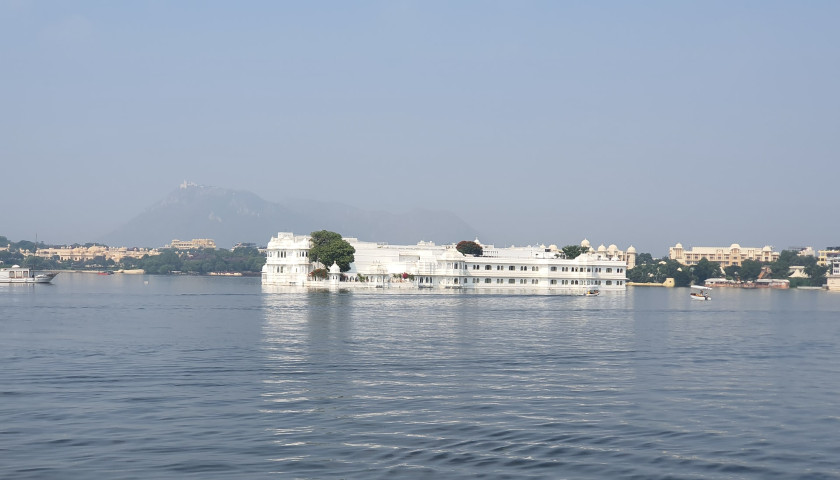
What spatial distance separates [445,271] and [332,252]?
15914mm

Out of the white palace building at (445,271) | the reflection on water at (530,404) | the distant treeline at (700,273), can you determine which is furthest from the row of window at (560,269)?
the reflection on water at (530,404)

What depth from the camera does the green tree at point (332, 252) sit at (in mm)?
107438

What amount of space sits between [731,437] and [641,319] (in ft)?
130

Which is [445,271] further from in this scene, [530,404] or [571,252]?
[530,404]

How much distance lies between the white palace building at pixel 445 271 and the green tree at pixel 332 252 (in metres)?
1.55

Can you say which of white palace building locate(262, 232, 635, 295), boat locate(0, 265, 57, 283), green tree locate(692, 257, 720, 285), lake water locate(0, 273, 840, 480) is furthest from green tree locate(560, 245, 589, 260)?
lake water locate(0, 273, 840, 480)

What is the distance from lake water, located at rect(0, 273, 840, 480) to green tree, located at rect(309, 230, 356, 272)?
215 feet

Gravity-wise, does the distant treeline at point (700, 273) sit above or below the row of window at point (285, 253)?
below

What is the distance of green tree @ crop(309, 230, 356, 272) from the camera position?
107438 millimetres

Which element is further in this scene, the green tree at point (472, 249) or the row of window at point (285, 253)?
the green tree at point (472, 249)

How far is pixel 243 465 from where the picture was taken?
15.1 metres

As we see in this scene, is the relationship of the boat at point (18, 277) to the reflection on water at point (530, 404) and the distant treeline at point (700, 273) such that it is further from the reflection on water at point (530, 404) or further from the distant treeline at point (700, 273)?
the distant treeline at point (700, 273)

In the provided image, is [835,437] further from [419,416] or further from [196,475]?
[196,475]

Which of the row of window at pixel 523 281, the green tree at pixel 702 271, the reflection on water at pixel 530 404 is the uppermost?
the green tree at pixel 702 271
